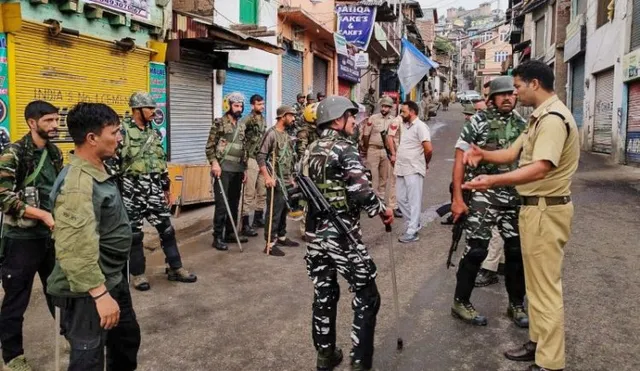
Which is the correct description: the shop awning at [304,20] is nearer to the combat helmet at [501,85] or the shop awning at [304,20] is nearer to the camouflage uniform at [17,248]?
the combat helmet at [501,85]

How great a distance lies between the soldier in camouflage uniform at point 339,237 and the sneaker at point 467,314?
1274 mm

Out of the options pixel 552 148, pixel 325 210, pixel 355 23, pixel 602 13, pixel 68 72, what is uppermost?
pixel 602 13

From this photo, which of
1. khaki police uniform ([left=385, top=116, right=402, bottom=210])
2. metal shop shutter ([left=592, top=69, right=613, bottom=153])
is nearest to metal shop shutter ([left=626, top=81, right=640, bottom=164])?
metal shop shutter ([left=592, top=69, right=613, bottom=153])

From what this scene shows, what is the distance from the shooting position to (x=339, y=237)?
3527mm

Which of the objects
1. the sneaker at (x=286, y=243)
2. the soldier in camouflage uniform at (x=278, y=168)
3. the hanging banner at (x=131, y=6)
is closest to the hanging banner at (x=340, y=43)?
the hanging banner at (x=131, y=6)

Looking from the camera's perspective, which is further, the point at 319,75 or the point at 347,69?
the point at 347,69

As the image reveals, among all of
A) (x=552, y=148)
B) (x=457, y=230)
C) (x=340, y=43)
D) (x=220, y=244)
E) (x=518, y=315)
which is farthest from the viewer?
(x=340, y=43)

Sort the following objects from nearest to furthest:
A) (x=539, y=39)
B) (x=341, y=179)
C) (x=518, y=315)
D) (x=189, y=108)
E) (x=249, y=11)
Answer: (x=341, y=179), (x=518, y=315), (x=189, y=108), (x=249, y=11), (x=539, y=39)

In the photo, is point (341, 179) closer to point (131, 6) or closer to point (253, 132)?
point (253, 132)

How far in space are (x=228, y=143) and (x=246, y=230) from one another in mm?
1427

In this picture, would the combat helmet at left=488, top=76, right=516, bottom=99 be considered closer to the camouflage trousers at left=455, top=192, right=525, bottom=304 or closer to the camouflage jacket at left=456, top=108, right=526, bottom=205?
the camouflage jacket at left=456, top=108, right=526, bottom=205

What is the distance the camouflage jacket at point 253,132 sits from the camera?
737 cm

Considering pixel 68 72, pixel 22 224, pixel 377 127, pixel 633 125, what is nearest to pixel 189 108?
pixel 68 72

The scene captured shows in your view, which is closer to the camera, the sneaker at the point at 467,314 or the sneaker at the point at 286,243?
the sneaker at the point at 467,314
